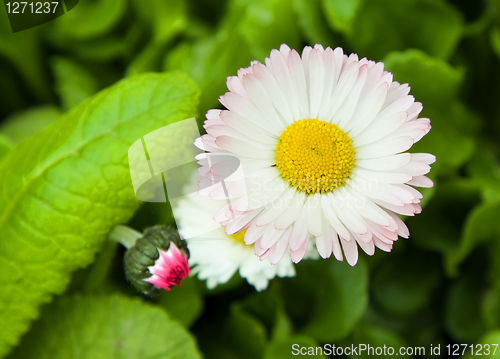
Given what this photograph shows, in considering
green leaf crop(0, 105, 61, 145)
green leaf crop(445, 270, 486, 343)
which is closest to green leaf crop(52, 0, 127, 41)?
green leaf crop(0, 105, 61, 145)

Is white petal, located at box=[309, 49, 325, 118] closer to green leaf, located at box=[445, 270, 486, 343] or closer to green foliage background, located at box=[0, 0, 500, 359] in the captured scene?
green foliage background, located at box=[0, 0, 500, 359]

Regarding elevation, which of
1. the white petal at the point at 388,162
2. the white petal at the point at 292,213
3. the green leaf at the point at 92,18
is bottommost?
the white petal at the point at 292,213

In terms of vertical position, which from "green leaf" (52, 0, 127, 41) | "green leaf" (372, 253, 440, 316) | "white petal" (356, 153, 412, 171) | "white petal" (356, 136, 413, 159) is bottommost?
"green leaf" (372, 253, 440, 316)

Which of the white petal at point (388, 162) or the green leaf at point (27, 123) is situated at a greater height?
the white petal at point (388, 162)

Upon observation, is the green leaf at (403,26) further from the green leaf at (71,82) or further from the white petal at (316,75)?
the green leaf at (71,82)

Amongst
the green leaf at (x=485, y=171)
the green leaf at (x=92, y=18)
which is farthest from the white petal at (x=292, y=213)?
the green leaf at (x=92, y=18)

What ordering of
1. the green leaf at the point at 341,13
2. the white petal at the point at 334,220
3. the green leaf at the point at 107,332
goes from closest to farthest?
the white petal at the point at 334,220 < the green leaf at the point at 107,332 < the green leaf at the point at 341,13
